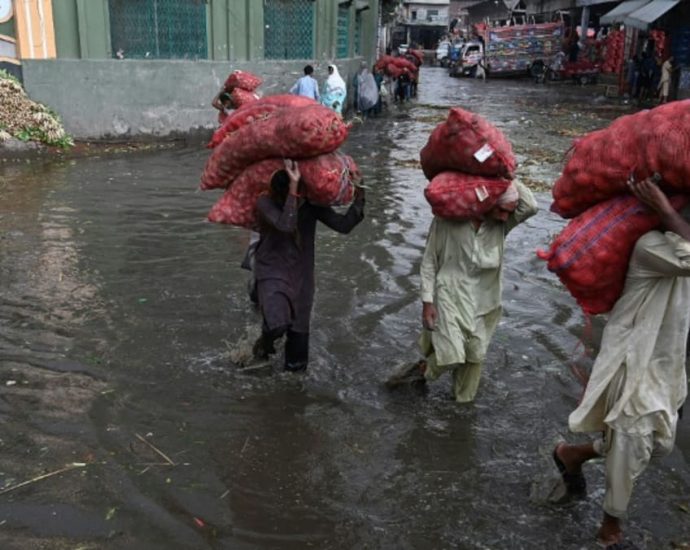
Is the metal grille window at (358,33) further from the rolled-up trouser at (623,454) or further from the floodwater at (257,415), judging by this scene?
the rolled-up trouser at (623,454)

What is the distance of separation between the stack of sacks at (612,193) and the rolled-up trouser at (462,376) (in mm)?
Result: 1339

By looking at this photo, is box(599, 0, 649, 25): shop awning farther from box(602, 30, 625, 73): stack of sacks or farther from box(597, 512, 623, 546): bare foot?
box(597, 512, 623, 546): bare foot

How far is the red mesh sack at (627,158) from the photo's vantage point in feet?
8.14

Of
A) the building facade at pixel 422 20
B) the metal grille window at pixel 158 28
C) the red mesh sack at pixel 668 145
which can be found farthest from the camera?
the building facade at pixel 422 20

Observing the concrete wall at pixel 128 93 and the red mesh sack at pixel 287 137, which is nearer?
the red mesh sack at pixel 287 137

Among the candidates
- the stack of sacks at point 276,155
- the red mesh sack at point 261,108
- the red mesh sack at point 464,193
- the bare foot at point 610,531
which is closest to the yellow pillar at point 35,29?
the red mesh sack at point 261,108

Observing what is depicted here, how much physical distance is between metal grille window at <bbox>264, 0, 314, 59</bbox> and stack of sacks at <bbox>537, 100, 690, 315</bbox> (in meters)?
13.9

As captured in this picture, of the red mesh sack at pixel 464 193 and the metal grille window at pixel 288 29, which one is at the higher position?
the metal grille window at pixel 288 29

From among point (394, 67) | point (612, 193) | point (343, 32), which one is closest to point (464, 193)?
point (612, 193)

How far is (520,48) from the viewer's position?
35.3 meters

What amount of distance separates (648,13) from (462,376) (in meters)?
19.6

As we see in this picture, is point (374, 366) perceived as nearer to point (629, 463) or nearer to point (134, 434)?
point (134, 434)

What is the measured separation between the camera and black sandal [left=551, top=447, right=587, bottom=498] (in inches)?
127

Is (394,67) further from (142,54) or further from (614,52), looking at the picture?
(614,52)
